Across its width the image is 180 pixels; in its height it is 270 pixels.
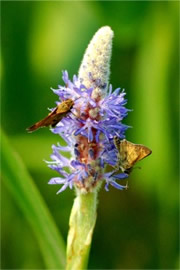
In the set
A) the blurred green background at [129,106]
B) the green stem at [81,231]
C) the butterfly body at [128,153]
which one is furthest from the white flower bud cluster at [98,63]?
the blurred green background at [129,106]

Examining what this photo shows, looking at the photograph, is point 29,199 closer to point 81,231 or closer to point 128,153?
point 81,231

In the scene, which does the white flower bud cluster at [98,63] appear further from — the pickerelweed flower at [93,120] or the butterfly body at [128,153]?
the butterfly body at [128,153]

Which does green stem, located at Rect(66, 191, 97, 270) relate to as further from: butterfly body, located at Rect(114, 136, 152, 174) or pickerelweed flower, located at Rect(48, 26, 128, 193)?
butterfly body, located at Rect(114, 136, 152, 174)

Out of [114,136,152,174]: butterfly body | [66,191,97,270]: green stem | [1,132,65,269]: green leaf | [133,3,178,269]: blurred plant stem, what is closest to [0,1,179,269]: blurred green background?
[133,3,178,269]: blurred plant stem

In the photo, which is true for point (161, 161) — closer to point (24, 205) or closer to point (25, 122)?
point (25, 122)

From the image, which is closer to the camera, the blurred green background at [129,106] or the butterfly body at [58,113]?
the butterfly body at [58,113]

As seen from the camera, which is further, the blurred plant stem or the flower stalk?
the blurred plant stem
